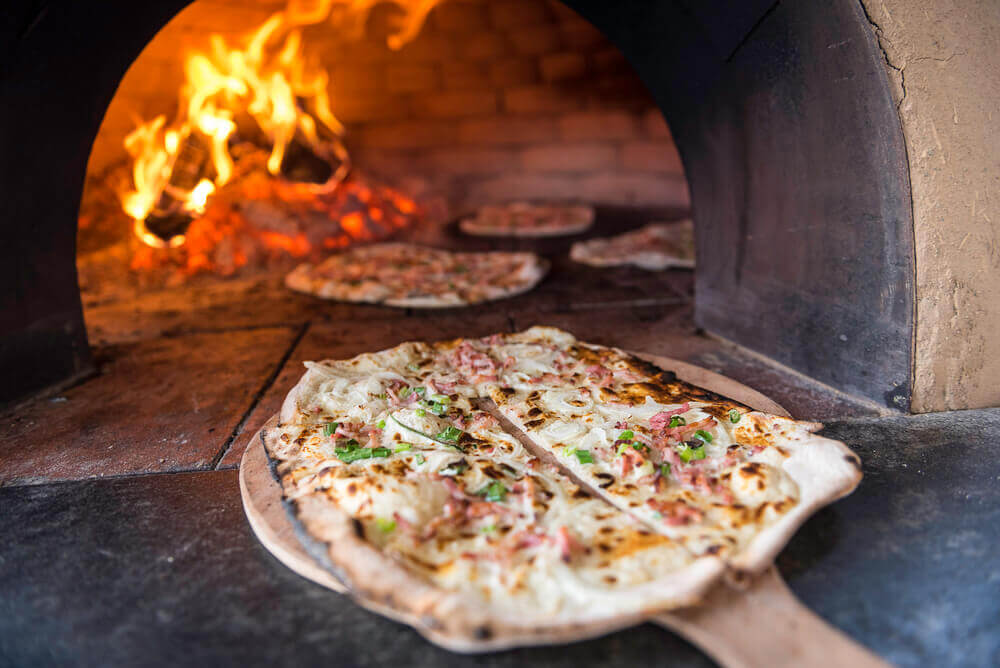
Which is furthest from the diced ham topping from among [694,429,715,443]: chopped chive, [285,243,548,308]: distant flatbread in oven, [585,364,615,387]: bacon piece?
[285,243,548,308]: distant flatbread in oven

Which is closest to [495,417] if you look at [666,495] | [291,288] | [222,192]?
[666,495]

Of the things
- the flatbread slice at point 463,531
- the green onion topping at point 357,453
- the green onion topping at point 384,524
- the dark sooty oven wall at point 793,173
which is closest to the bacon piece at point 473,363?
the flatbread slice at point 463,531

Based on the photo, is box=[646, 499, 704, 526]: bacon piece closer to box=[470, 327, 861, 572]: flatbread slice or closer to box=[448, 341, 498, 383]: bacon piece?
box=[470, 327, 861, 572]: flatbread slice

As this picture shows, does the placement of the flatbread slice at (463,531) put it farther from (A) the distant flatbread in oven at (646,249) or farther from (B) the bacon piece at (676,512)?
(A) the distant flatbread in oven at (646,249)

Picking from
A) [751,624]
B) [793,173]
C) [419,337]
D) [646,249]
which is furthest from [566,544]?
[646,249]

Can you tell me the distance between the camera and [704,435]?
2.24m

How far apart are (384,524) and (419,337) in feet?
6.82

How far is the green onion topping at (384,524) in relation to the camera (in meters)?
1.82

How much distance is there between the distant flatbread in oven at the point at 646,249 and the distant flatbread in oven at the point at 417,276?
0.49m

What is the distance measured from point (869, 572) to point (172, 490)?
207cm

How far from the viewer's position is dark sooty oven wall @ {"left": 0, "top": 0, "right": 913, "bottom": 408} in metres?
2.63

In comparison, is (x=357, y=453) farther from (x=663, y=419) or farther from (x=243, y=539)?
(x=663, y=419)

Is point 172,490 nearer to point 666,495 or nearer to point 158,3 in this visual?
point 666,495

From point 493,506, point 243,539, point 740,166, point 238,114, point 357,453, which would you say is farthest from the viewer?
→ point 238,114
